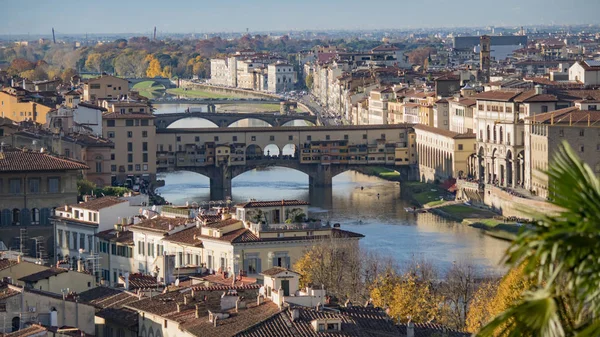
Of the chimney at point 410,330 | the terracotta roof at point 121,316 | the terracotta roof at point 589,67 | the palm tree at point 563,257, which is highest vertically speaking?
the palm tree at point 563,257

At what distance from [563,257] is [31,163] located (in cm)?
2307

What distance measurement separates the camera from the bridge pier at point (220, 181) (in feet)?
158

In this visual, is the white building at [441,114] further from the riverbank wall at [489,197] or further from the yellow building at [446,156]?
the riverbank wall at [489,197]

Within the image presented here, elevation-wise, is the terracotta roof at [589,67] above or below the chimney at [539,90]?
above

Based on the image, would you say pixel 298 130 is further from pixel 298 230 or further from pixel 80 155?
pixel 298 230

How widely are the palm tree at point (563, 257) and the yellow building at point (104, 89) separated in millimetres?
55371

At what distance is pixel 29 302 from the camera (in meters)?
12.9

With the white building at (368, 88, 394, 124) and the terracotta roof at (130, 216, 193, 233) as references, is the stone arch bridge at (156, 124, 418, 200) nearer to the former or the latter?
the white building at (368, 88, 394, 124)

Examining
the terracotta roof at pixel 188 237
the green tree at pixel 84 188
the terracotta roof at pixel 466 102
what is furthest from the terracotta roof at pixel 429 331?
the terracotta roof at pixel 466 102

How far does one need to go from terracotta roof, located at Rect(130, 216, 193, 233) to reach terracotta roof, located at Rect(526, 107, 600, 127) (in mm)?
20679

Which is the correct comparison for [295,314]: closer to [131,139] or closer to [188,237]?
[188,237]

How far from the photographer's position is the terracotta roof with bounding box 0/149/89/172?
83.3 ft

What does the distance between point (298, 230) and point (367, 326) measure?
8179 mm

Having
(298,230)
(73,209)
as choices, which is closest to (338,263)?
(298,230)
